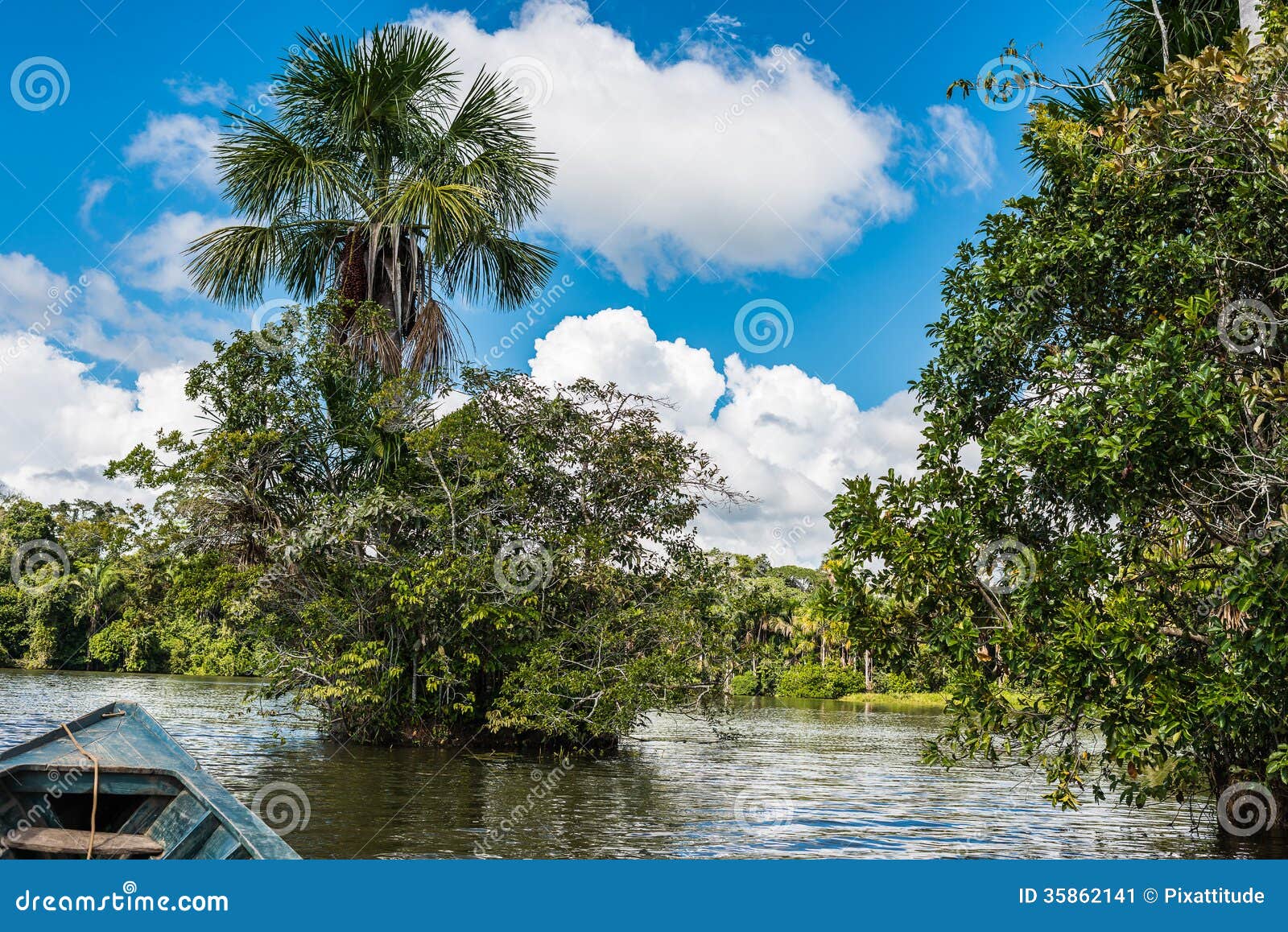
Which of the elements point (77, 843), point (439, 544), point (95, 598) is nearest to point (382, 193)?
point (439, 544)

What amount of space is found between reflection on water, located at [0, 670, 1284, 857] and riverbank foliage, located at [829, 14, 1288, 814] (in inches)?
90.6

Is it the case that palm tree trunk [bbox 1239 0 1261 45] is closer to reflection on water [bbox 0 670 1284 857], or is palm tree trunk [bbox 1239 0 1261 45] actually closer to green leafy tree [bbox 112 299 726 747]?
reflection on water [bbox 0 670 1284 857]

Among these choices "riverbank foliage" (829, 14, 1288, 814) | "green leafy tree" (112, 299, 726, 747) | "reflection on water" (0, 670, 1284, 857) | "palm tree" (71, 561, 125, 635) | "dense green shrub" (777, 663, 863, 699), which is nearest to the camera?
"riverbank foliage" (829, 14, 1288, 814)

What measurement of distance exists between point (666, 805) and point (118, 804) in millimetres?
7040

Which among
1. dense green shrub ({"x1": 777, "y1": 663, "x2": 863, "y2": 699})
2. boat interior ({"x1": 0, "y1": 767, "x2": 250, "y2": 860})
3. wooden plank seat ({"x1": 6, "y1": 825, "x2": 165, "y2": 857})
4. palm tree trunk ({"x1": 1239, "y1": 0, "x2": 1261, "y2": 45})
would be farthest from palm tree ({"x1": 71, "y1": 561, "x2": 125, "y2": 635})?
palm tree trunk ({"x1": 1239, "y1": 0, "x2": 1261, "y2": 45})

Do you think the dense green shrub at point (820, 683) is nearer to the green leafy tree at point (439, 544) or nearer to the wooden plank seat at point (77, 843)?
the green leafy tree at point (439, 544)

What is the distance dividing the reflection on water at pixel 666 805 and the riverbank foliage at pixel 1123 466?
2.30 meters

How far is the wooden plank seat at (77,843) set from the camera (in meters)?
6.43

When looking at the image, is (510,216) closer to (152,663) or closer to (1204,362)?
(1204,362)

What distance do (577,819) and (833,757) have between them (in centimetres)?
1049

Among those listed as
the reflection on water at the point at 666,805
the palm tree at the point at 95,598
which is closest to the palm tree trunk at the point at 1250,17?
the reflection on water at the point at 666,805

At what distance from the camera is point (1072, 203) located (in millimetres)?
9031

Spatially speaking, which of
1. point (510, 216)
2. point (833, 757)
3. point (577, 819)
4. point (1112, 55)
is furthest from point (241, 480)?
point (1112, 55)

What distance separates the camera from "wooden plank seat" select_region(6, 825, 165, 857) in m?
6.43
